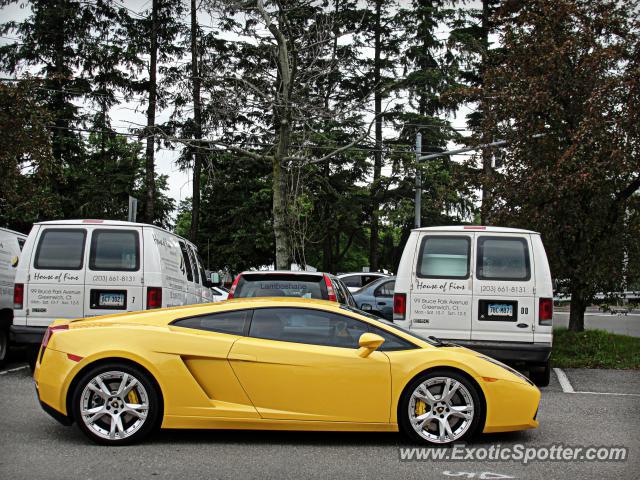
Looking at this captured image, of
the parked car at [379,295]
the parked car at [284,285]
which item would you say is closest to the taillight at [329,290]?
the parked car at [284,285]

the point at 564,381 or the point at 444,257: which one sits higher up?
the point at 444,257

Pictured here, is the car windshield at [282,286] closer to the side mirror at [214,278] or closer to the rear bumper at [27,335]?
the rear bumper at [27,335]

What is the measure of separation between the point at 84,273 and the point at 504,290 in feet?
18.0

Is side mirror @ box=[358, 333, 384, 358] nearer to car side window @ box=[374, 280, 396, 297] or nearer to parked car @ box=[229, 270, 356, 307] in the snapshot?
parked car @ box=[229, 270, 356, 307]

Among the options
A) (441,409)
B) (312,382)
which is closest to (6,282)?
(312,382)

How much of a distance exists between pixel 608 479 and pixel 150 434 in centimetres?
358

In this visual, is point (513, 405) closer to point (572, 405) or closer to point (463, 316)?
point (572, 405)

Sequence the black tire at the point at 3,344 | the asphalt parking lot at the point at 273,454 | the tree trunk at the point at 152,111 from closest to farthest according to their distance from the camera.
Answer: the asphalt parking lot at the point at 273,454 < the black tire at the point at 3,344 < the tree trunk at the point at 152,111

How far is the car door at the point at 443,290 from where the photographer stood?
10.9 m

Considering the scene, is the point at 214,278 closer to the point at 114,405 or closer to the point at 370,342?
the point at 114,405

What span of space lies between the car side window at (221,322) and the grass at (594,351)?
8.40 metres

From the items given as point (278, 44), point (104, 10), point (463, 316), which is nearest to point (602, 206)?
point (463, 316)

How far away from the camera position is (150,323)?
7.21 metres

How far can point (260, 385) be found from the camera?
22.7ft
